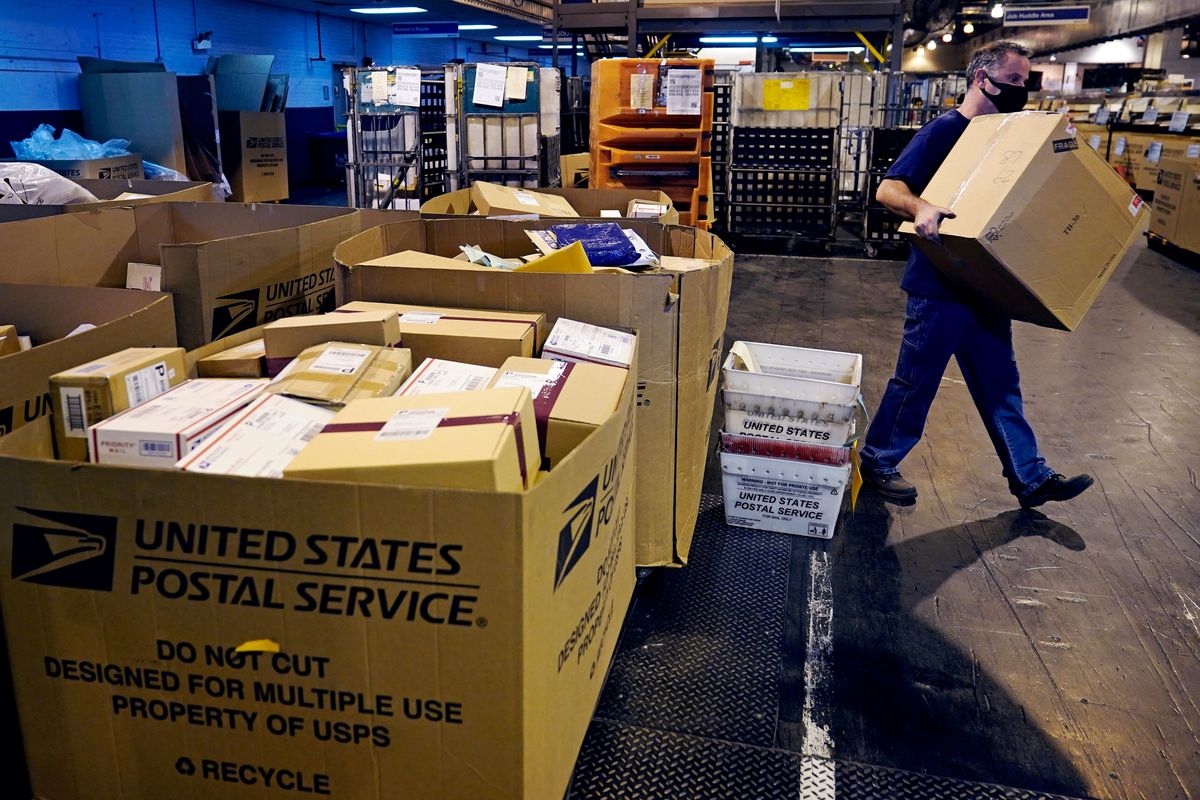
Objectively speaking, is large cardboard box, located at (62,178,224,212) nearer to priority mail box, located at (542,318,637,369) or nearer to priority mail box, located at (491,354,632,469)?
priority mail box, located at (542,318,637,369)

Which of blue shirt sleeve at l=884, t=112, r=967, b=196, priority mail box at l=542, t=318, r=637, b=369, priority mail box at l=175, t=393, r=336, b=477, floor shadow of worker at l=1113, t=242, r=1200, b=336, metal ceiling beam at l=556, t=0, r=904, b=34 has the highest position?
metal ceiling beam at l=556, t=0, r=904, b=34

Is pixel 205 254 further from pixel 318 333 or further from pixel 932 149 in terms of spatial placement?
pixel 932 149

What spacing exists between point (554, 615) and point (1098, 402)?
3740mm

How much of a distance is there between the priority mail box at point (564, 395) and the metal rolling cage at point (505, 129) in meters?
5.45

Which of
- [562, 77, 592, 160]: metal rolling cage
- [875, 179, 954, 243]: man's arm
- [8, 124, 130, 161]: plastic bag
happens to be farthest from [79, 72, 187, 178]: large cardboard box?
[875, 179, 954, 243]: man's arm

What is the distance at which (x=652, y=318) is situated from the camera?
79.8 inches

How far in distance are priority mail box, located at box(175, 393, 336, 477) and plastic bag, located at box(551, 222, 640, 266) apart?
115 cm

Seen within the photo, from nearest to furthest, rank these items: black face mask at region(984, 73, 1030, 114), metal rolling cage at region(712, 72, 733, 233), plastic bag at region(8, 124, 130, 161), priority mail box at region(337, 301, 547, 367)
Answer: priority mail box at region(337, 301, 547, 367), black face mask at region(984, 73, 1030, 114), plastic bag at region(8, 124, 130, 161), metal rolling cage at region(712, 72, 733, 233)

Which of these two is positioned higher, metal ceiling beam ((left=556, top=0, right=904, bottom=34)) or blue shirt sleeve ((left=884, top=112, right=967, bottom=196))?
metal ceiling beam ((left=556, top=0, right=904, bottom=34))

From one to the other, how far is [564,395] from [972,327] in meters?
1.82

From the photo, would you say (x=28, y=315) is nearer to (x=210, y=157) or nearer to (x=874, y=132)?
(x=210, y=157)

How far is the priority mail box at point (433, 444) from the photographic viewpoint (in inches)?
43.8

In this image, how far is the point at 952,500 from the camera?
3.09 m

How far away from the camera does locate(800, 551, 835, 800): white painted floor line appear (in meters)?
1.77
